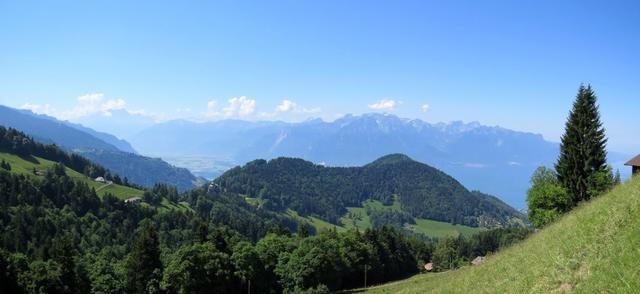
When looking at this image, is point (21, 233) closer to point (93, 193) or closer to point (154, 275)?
point (93, 193)

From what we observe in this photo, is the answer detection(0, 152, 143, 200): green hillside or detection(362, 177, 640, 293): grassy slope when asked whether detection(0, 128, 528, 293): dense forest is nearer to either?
detection(0, 152, 143, 200): green hillside

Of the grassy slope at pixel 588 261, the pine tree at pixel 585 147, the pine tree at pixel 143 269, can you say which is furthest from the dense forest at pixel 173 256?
the grassy slope at pixel 588 261

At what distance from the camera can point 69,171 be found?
193500 millimetres

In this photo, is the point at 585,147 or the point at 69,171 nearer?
the point at 585,147

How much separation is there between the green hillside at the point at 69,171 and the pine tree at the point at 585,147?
165 metres

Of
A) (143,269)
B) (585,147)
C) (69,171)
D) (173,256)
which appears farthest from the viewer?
(69,171)

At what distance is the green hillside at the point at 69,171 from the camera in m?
173

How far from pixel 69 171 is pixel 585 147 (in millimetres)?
203292

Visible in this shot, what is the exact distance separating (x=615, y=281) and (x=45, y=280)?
2577 inches

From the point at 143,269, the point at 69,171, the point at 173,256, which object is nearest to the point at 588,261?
the point at 173,256

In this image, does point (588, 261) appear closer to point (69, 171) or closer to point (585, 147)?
point (585, 147)

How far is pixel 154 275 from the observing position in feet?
222

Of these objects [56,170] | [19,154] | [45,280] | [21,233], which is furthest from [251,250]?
[19,154]

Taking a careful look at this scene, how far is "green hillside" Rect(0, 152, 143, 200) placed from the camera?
17312 cm
